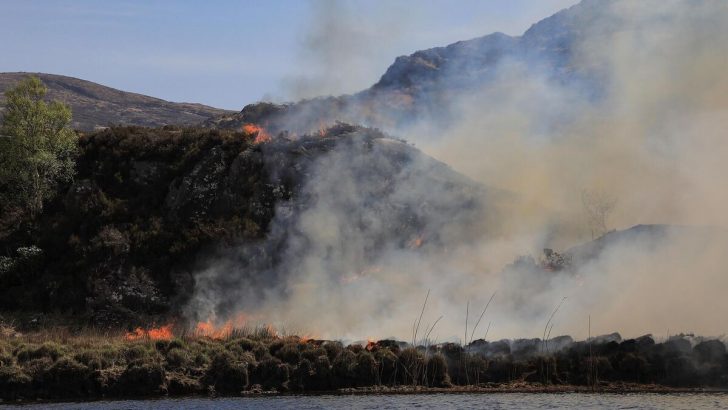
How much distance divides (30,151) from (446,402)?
5107 cm

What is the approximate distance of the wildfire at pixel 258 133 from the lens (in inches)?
3125

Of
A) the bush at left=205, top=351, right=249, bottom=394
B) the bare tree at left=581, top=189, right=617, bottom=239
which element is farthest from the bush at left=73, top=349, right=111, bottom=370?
the bare tree at left=581, top=189, right=617, bottom=239

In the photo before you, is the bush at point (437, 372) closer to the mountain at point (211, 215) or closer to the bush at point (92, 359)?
the bush at point (92, 359)

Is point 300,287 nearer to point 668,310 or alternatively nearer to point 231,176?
point 231,176

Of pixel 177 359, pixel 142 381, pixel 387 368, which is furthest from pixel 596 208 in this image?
pixel 142 381

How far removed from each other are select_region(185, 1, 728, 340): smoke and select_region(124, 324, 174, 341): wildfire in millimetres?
3100

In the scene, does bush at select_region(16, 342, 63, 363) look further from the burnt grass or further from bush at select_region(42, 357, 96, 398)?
bush at select_region(42, 357, 96, 398)

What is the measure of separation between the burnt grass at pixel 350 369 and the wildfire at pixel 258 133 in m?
30.0

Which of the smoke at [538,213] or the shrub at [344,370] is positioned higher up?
the smoke at [538,213]

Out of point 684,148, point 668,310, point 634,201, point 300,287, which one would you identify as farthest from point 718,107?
point 300,287

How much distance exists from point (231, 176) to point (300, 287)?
14.4m

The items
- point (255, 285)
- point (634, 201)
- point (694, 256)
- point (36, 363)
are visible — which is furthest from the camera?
point (634, 201)

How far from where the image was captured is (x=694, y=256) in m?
62.4

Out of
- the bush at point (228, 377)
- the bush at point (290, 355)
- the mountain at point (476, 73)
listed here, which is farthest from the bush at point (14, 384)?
the mountain at point (476, 73)
